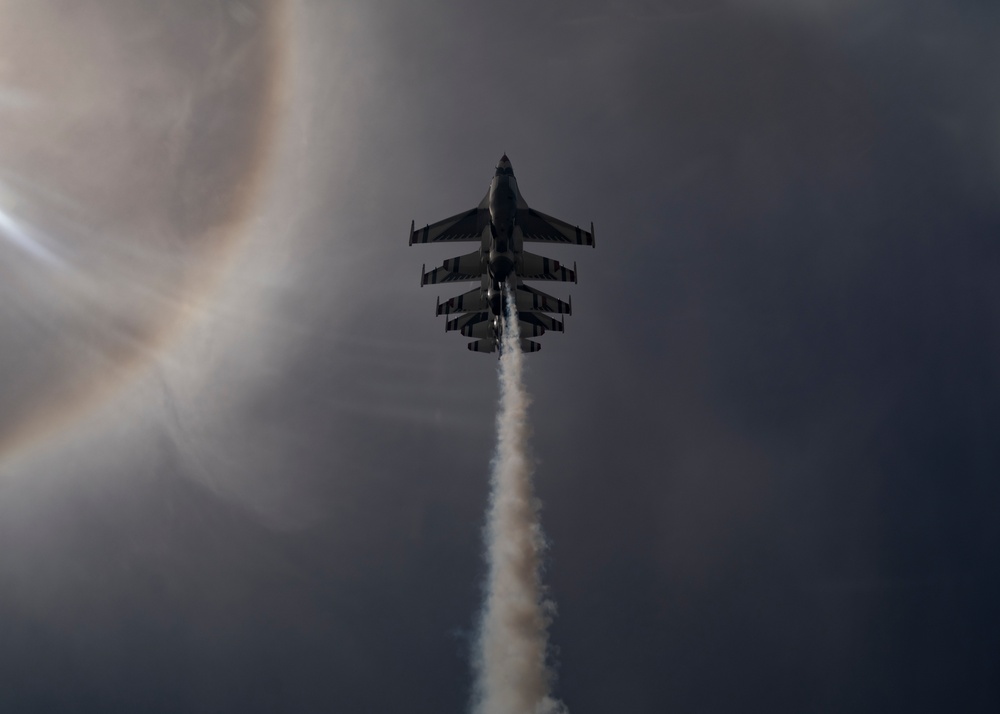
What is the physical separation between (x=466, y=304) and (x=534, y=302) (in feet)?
39.7

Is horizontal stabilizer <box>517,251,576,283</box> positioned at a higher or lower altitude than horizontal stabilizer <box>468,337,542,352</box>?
higher

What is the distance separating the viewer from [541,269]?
103 meters

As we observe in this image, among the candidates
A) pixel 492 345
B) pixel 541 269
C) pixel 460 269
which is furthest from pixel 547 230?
pixel 492 345

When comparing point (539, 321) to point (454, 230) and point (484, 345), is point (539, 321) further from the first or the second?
point (454, 230)

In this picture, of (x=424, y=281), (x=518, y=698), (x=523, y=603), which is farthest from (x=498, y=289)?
(x=518, y=698)

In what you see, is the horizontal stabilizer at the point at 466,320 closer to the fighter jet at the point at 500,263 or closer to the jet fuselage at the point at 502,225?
the fighter jet at the point at 500,263

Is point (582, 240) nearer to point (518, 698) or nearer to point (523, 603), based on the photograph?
point (523, 603)

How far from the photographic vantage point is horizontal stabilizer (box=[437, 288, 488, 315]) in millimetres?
108438

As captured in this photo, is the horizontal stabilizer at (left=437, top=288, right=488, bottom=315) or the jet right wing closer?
the jet right wing

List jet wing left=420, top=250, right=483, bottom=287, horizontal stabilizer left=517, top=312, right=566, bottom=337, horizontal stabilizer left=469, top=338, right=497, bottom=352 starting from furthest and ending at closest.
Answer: horizontal stabilizer left=469, top=338, right=497, bottom=352
horizontal stabilizer left=517, top=312, right=566, bottom=337
jet wing left=420, top=250, right=483, bottom=287

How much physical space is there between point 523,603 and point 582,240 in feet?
180

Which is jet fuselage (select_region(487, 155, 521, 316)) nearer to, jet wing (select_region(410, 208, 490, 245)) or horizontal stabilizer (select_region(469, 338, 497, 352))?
jet wing (select_region(410, 208, 490, 245))

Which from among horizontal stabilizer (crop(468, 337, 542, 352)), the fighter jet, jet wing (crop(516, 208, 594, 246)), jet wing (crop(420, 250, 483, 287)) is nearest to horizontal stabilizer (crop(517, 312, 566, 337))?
the fighter jet

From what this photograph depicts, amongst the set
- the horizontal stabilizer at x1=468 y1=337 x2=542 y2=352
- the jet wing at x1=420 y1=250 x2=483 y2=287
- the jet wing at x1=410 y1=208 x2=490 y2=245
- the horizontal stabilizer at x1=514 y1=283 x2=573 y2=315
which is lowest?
the horizontal stabilizer at x1=468 y1=337 x2=542 y2=352
